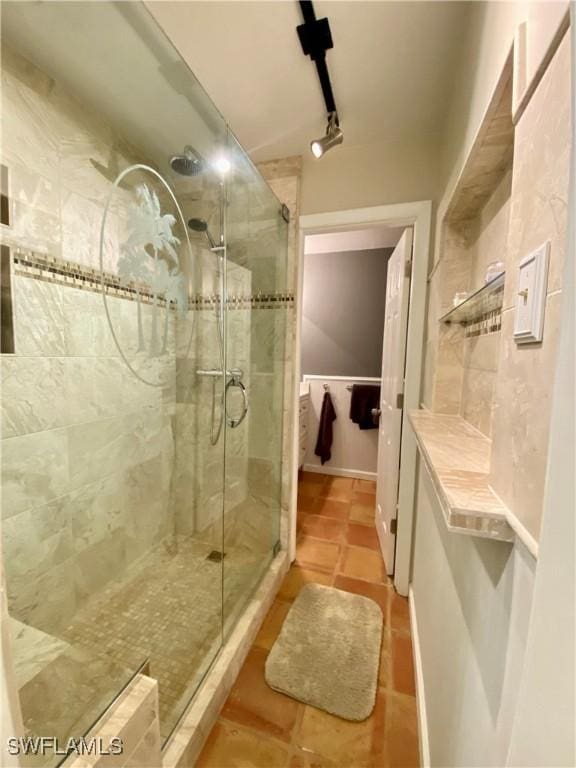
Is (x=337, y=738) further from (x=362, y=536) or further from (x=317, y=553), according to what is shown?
(x=362, y=536)

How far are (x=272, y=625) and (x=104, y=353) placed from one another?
1.60 m

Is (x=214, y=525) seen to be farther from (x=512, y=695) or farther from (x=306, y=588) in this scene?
(x=512, y=695)

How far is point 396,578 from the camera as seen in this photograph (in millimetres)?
1800

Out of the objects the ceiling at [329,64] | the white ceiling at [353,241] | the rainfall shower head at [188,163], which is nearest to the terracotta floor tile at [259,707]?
the rainfall shower head at [188,163]

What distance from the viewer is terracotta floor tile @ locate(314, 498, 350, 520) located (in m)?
2.60

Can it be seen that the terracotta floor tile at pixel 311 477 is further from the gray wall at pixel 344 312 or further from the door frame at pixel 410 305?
the door frame at pixel 410 305

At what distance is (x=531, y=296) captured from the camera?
0.43 m

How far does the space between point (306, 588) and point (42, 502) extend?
144 cm

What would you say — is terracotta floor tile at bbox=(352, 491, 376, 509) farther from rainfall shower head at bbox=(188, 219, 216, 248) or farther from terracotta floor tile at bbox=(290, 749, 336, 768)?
rainfall shower head at bbox=(188, 219, 216, 248)

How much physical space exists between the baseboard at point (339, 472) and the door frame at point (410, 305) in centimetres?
155

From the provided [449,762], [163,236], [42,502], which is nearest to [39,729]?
[42,502]

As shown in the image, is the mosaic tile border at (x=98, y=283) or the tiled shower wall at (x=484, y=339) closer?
the tiled shower wall at (x=484, y=339)

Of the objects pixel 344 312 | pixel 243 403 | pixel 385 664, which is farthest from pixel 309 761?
pixel 344 312

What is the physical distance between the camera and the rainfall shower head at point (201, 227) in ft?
5.48
